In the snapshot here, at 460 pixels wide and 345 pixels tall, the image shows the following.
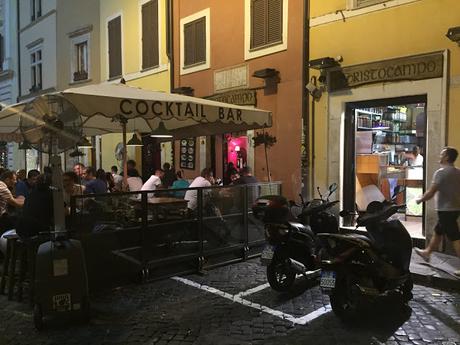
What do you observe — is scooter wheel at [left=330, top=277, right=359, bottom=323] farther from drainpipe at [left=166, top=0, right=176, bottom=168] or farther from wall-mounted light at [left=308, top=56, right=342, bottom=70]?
drainpipe at [left=166, top=0, right=176, bottom=168]

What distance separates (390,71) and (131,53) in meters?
9.43

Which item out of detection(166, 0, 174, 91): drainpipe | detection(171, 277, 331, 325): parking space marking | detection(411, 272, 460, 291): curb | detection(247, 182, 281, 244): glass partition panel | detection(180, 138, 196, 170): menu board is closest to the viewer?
detection(171, 277, 331, 325): parking space marking

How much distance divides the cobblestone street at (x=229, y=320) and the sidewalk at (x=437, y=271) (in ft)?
0.54

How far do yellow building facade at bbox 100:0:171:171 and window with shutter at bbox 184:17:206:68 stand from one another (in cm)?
95

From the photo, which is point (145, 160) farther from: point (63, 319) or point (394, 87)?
point (63, 319)

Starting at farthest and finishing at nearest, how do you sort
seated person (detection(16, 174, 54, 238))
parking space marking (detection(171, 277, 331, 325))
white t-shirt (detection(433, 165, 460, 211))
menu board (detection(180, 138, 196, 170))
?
menu board (detection(180, 138, 196, 170)), white t-shirt (detection(433, 165, 460, 211)), seated person (detection(16, 174, 54, 238)), parking space marking (detection(171, 277, 331, 325))

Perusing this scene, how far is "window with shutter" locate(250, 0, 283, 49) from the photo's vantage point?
34.6 feet

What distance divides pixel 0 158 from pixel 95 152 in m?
10.4

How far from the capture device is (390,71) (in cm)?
835

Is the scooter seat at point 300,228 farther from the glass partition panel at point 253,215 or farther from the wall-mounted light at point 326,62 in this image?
the wall-mounted light at point 326,62

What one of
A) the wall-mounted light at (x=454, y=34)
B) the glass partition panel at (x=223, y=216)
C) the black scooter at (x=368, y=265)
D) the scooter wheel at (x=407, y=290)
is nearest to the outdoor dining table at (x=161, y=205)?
the glass partition panel at (x=223, y=216)

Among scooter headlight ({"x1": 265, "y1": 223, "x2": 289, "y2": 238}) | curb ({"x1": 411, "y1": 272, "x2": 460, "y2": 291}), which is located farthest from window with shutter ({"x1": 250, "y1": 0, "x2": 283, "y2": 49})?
curb ({"x1": 411, "y1": 272, "x2": 460, "y2": 291})

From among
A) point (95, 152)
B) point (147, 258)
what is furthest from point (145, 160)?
point (147, 258)

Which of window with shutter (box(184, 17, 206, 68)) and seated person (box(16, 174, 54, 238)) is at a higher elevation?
window with shutter (box(184, 17, 206, 68))
